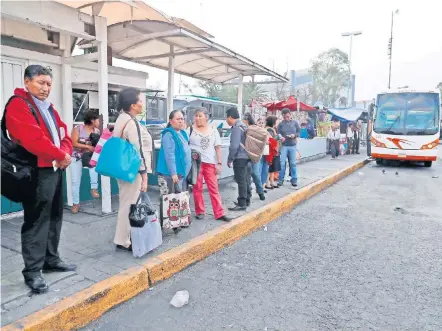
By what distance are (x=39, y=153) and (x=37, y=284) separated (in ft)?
3.48

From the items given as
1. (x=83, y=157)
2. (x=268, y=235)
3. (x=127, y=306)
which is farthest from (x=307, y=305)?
(x=83, y=157)

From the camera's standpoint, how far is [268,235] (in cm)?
500

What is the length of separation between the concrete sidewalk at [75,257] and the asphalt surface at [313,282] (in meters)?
0.39

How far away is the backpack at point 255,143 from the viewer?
5762 millimetres

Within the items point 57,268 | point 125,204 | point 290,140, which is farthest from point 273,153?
point 57,268

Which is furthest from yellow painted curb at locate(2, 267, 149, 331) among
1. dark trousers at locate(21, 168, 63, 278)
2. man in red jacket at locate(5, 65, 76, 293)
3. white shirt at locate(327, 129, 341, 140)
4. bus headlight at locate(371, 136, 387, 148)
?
white shirt at locate(327, 129, 341, 140)

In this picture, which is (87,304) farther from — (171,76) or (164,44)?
(171,76)

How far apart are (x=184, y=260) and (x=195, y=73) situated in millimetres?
6122

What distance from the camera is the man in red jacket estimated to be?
271cm

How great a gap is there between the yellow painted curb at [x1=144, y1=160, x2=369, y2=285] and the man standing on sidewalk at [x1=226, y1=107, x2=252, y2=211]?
0.32 m

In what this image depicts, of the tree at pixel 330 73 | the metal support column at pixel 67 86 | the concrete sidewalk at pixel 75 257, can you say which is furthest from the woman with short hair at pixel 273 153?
the tree at pixel 330 73

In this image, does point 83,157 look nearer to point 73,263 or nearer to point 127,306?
point 73,263

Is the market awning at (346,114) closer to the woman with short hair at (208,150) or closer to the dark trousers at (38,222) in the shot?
the woman with short hair at (208,150)

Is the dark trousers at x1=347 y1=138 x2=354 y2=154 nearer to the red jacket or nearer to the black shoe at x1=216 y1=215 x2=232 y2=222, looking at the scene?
the black shoe at x1=216 y1=215 x2=232 y2=222
